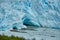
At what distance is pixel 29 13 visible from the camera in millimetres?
11727

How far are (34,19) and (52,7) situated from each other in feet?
4.83

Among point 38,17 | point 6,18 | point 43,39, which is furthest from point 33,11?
point 43,39

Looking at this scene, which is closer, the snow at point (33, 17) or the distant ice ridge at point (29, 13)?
the snow at point (33, 17)

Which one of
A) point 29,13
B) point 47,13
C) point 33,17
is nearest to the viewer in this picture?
point 29,13

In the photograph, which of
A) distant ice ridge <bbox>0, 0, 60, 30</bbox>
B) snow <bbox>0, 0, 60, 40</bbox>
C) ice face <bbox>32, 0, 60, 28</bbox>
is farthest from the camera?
ice face <bbox>32, 0, 60, 28</bbox>

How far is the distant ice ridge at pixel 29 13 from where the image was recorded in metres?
10.6

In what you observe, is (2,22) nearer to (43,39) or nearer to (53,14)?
(43,39)

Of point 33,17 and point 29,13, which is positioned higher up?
point 29,13

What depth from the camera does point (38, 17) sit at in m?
12.1

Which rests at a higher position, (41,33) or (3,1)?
(3,1)

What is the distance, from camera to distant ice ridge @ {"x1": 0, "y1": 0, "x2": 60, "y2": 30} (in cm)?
1056

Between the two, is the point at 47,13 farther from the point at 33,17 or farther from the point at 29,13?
the point at 29,13

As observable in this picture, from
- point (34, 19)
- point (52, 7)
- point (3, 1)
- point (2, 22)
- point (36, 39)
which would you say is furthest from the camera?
point (52, 7)

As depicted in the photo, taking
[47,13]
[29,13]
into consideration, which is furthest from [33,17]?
[47,13]
